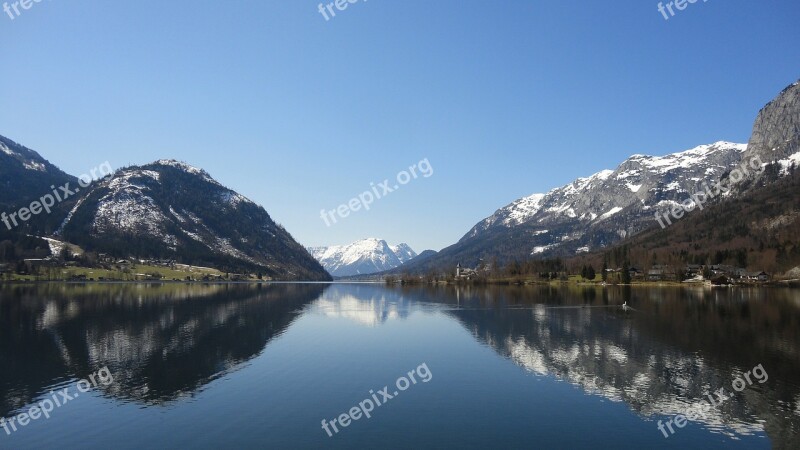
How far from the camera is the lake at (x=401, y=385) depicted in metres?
32.6

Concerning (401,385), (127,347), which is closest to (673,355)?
(401,385)

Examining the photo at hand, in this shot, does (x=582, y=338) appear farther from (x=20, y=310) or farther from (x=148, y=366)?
(x=20, y=310)

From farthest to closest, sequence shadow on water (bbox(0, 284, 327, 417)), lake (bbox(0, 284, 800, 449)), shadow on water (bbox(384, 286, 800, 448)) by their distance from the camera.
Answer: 1. shadow on water (bbox(0, 284, 327, 417))
2. shadow on water (bbox(384, 286, 800, 448))
3. lake (bbox(0, 284, 800, 449))

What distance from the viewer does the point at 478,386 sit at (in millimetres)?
46812

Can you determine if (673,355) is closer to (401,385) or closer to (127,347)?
(401,385)

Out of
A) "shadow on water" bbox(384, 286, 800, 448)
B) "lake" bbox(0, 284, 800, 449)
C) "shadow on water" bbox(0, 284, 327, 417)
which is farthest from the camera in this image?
"shadow on water" bbox(0, 284, 327, 417)

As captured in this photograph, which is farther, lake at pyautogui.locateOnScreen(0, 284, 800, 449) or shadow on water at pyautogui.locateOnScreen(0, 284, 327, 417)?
shadow on water at pyautogui.locateOnScreen(0, 284, 327, 417)

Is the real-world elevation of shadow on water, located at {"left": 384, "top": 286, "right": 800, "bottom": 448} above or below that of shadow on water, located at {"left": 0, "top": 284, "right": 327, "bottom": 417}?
below

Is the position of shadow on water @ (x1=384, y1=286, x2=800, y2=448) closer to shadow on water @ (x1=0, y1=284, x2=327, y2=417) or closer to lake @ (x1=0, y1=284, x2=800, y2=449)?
lake @ (x1=0, y1=284, x2=800, y2=449)

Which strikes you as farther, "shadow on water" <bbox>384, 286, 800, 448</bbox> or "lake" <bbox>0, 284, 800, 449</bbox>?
"shadow on water" <bbox>384, 286, 800, 448</bbox>

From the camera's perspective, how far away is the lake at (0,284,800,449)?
32.6m

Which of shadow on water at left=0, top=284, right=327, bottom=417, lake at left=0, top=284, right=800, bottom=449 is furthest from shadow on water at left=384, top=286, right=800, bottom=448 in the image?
shadow on water at left=0, top=284, right=327, bottom=417

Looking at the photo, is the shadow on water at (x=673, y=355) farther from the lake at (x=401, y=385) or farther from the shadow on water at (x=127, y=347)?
the shadow on water at (x=127, y=347)

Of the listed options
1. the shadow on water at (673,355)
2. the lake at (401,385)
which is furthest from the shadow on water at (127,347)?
the shadow on water at (673,355)
